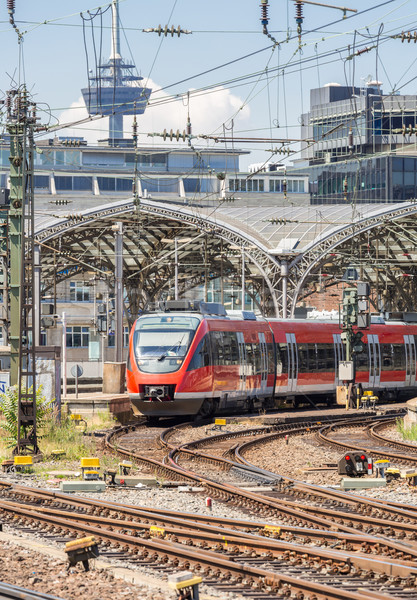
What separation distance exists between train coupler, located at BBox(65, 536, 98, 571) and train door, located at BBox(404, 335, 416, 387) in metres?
29.5

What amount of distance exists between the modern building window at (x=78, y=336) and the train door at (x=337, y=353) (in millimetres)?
49787

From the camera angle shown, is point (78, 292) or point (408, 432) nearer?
point (408, 432)

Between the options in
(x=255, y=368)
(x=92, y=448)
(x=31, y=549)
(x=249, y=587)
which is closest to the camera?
(x=249, y=587)

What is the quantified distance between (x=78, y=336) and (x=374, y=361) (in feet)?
165

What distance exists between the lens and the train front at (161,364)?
86.6ft

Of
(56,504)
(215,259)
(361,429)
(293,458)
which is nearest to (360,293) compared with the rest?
(361,429)

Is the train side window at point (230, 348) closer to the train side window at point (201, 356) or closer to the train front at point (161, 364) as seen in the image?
the train side window at point (201, 356)

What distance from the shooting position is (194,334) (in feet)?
88.6

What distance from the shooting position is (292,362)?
107 ft

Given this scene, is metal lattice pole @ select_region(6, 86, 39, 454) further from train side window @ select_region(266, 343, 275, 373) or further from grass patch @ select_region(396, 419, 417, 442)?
train side window @ select_region(266, 343, 275, 373)

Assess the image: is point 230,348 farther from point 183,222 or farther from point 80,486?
point 183,222

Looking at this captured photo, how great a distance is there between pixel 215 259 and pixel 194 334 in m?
36.2

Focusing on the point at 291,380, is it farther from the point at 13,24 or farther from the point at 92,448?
the point at 13,24

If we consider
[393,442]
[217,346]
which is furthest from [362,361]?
[393,442]
